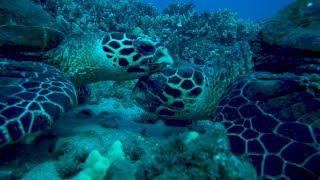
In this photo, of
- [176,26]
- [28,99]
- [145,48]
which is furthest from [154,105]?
[176,26]

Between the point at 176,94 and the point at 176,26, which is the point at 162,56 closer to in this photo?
the point at 176,94

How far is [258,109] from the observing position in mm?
2750

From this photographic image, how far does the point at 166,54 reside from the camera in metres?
4.22

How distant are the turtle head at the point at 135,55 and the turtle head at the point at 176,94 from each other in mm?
219

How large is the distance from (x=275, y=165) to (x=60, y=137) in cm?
259

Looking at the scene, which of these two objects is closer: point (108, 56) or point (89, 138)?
point (89, 138)

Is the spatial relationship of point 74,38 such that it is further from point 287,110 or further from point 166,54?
point 287,110

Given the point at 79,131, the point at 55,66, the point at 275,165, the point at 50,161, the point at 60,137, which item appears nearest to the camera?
the point at 275,165

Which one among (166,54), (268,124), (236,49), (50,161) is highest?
(236,49)

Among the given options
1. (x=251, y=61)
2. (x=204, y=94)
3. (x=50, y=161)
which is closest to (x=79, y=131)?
(x=50, y=161)

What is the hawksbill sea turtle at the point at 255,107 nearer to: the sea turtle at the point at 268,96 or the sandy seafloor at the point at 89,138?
the sea turtle at the point at 268,96

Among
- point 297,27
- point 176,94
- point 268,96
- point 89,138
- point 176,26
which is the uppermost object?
point 176,26

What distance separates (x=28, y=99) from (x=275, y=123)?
7.91ft

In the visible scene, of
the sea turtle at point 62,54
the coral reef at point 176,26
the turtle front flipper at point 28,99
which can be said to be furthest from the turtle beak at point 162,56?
the coral reef at point 176,26
